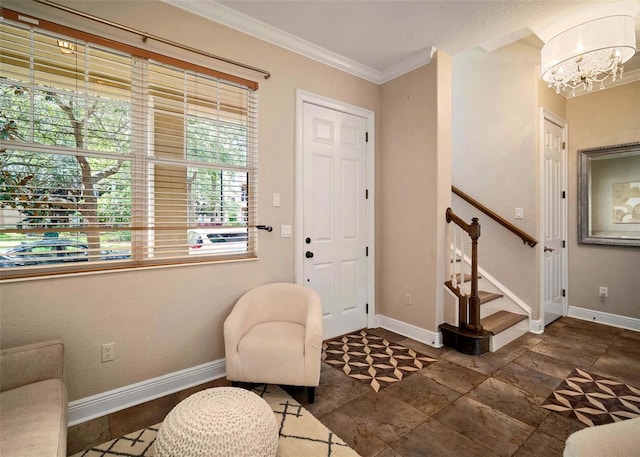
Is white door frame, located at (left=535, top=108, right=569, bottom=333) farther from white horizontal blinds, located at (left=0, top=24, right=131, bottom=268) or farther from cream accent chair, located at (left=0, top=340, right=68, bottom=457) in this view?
cream accent chair, located at (left=0, top=340, right=68, bottom=457)

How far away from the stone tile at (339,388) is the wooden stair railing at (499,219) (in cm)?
236

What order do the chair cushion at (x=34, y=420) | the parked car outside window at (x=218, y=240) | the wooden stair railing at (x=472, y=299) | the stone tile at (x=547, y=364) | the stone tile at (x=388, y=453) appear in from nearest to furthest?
the chair cushion at (x=34, y=420)
the stone tile at (x=388, y=453)
the parked car outside window at (x=218, y=240)
the stone tile at (x=547, y=364)
the wooden stair railing at (x=472, y=299)

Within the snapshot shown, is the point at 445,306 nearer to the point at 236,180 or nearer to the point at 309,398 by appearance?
the point at 309,398

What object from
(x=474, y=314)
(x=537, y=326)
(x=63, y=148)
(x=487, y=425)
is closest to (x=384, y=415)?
(x=487, y=425)

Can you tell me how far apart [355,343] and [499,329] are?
1389mm

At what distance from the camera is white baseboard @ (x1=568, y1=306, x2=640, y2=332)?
3.31 m

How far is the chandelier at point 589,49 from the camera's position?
6.68ft

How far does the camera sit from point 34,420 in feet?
4.01

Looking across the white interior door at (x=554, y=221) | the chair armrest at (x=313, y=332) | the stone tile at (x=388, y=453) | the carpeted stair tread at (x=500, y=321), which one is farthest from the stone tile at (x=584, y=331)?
the chair armrest at (x=313, y=332)

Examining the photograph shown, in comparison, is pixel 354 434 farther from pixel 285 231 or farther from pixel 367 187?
pixel 367 187

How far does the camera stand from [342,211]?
311cm

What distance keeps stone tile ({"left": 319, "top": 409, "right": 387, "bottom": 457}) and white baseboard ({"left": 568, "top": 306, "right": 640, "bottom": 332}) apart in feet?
11.5

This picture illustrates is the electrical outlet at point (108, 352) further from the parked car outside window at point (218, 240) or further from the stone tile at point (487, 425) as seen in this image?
the stone tile at point (487, 425)

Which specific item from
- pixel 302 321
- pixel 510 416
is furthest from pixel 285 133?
pixel 510 416
